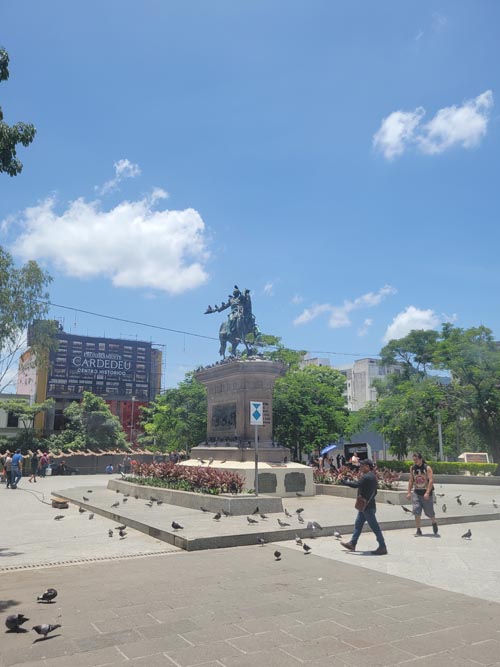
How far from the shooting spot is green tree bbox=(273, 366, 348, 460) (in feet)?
108

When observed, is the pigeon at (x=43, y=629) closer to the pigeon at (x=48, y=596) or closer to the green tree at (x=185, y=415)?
the pigeon at (x=48, y=596)

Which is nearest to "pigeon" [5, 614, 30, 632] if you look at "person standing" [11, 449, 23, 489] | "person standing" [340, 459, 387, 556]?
"person standing" [340, 459, 387, 556]

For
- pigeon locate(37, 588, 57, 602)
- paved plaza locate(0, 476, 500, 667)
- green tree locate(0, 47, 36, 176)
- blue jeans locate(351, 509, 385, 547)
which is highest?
green tree locate(0, 47, 36, 176)

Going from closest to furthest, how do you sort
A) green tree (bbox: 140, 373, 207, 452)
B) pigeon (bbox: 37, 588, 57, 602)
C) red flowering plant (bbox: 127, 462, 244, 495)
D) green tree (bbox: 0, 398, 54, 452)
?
pigeon (bbox: 37, 588, 57, 602) → red flowering plant (bbox: 127, 462, 244, 495) → green tree (bbox: 140, 373, 207, 452) → green tree (bbox: 0, 398, 54, 452)

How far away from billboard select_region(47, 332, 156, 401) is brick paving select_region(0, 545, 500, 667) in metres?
73.6

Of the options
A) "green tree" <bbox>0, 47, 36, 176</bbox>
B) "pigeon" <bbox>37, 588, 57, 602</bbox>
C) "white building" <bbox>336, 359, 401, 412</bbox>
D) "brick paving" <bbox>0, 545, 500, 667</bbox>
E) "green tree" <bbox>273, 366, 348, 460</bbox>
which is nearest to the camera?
"brick paving" <bbox>0, 545, 500, 667</bbox>

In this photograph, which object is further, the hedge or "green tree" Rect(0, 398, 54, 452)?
"green tree" Rect(0, 398, 54, 452)

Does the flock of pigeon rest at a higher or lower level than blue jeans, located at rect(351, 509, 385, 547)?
lower

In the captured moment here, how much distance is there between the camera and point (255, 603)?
231 inches

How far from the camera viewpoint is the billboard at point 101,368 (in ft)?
257

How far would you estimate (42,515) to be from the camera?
1454cm

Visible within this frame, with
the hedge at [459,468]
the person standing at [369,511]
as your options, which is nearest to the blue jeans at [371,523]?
the person standing at [369,511]

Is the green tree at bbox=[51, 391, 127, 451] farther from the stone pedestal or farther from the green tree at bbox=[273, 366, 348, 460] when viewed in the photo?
the stone pedestal

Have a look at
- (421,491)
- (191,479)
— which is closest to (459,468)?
(191,479)
